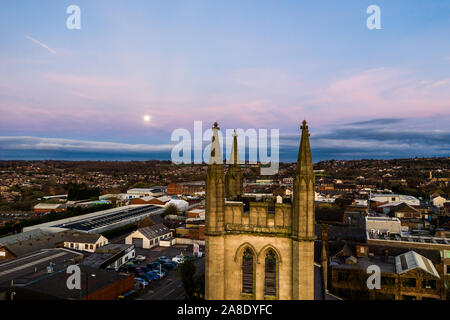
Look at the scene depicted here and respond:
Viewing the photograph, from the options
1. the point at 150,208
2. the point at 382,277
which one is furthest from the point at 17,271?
the point at 150,208

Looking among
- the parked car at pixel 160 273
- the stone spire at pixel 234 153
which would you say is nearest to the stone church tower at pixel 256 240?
the stone spire at pixel 234 153

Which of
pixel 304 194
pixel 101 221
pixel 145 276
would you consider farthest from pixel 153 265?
pixel 304 194

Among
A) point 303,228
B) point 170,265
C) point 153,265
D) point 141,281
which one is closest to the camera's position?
point 303,228

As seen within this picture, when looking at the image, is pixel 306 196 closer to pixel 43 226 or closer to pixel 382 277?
pixel 382 277

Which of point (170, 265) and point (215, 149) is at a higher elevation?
point (215, 149)

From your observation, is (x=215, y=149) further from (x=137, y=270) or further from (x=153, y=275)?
(x=137, y=270)

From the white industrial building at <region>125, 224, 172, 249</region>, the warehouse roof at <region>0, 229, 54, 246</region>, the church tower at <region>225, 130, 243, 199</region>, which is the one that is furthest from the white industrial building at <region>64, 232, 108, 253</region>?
the church tower at <region>225, 130, 243, 199</region>

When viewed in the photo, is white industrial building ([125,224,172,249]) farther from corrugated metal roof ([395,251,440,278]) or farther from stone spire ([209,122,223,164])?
stone spire ([209,122,223,164])
